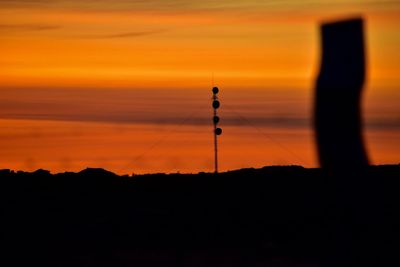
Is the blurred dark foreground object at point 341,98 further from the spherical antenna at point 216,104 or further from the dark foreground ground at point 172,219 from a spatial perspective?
the spherical antenna at point 216,104

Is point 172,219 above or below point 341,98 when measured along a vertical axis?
below

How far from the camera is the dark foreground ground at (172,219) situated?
14.1 meters

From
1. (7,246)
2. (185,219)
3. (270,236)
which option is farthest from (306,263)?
(7,246)

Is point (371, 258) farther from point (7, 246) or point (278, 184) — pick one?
point (278, 184)

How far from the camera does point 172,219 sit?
1638 centimetres

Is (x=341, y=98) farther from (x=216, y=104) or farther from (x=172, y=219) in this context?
(x=216, y=104)

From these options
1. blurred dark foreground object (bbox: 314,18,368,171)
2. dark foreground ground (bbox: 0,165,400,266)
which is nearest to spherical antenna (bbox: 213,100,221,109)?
dark foreground ground (bbox: 0,165,400,266)

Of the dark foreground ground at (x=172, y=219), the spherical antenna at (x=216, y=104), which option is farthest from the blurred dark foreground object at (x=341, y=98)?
the spherical antenna at (x=216, y=104)

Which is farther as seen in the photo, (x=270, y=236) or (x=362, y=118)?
(x=270, y=236)

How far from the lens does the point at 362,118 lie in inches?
361

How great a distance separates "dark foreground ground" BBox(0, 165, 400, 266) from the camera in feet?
46.3

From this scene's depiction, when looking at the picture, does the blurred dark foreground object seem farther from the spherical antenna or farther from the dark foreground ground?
the spherical antenna

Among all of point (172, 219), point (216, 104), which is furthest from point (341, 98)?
point (216, 104)

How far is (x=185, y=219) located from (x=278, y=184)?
2816mm
